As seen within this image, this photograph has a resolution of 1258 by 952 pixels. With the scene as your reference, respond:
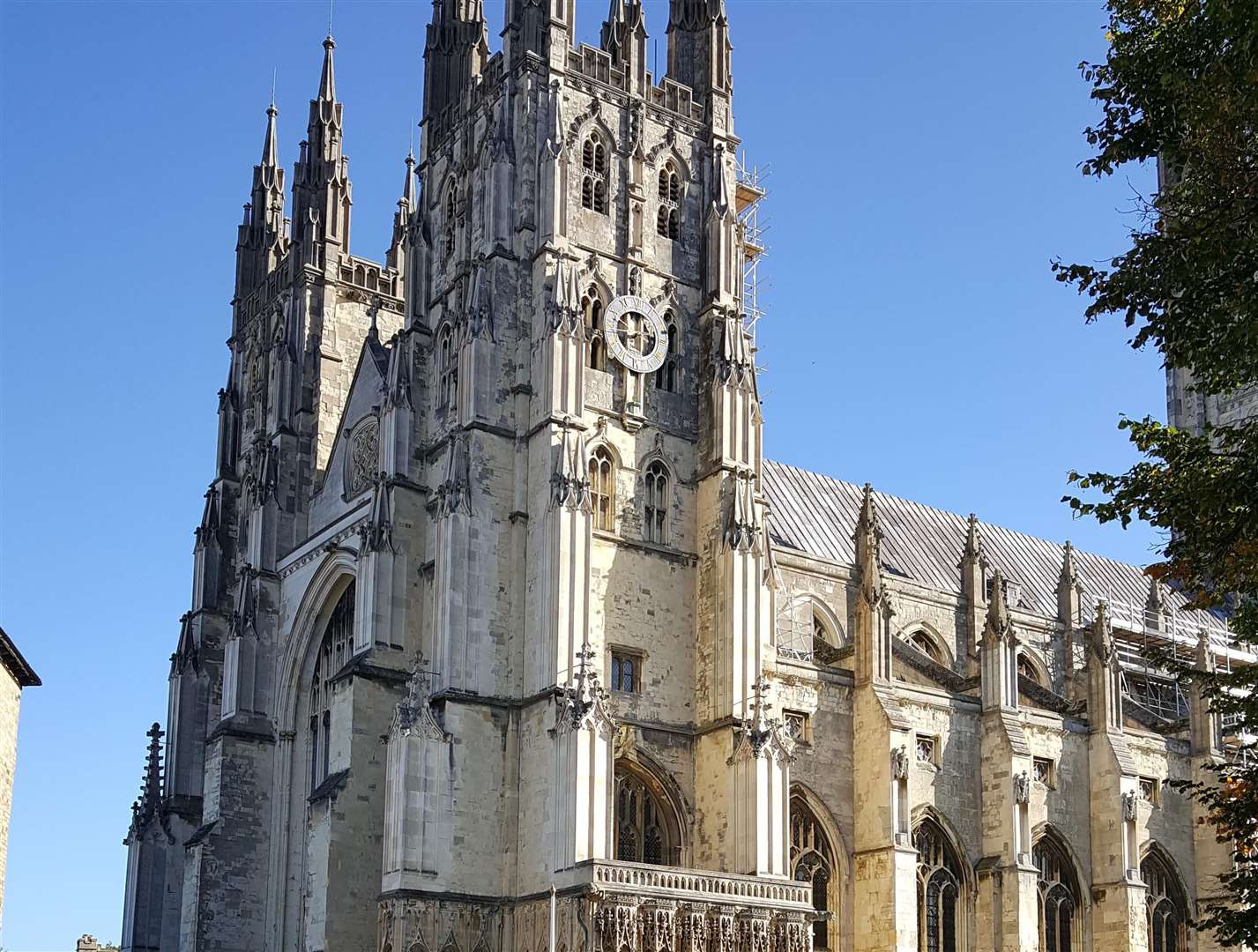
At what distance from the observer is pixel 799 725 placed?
48438 mm

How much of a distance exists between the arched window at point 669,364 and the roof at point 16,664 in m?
19.7

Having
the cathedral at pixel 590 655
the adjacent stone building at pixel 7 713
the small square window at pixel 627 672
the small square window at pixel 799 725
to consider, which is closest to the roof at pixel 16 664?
the adjacent stone building at pixel 7 713

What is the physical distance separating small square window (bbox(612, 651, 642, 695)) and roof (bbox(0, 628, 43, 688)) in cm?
1547

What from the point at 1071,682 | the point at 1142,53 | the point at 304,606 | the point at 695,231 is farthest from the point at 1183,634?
the point at 1142,53

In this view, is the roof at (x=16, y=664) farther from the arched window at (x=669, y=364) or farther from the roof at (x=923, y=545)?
the roof at (x=923, y=545)

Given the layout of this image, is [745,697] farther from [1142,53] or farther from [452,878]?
[1142,53]

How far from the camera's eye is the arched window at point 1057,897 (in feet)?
169

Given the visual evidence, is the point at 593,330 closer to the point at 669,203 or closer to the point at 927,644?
the point at 669,203

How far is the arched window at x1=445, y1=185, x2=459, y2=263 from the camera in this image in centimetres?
5091

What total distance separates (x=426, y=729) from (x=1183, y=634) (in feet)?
122

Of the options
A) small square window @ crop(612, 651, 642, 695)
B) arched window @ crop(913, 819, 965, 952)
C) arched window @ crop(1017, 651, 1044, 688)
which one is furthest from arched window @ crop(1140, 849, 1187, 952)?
small square window @ crop(612, 651, 642, 695)

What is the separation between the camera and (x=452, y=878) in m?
42.0

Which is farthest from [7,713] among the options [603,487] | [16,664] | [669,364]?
[669,364]

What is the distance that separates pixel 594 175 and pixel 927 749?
747 inches
